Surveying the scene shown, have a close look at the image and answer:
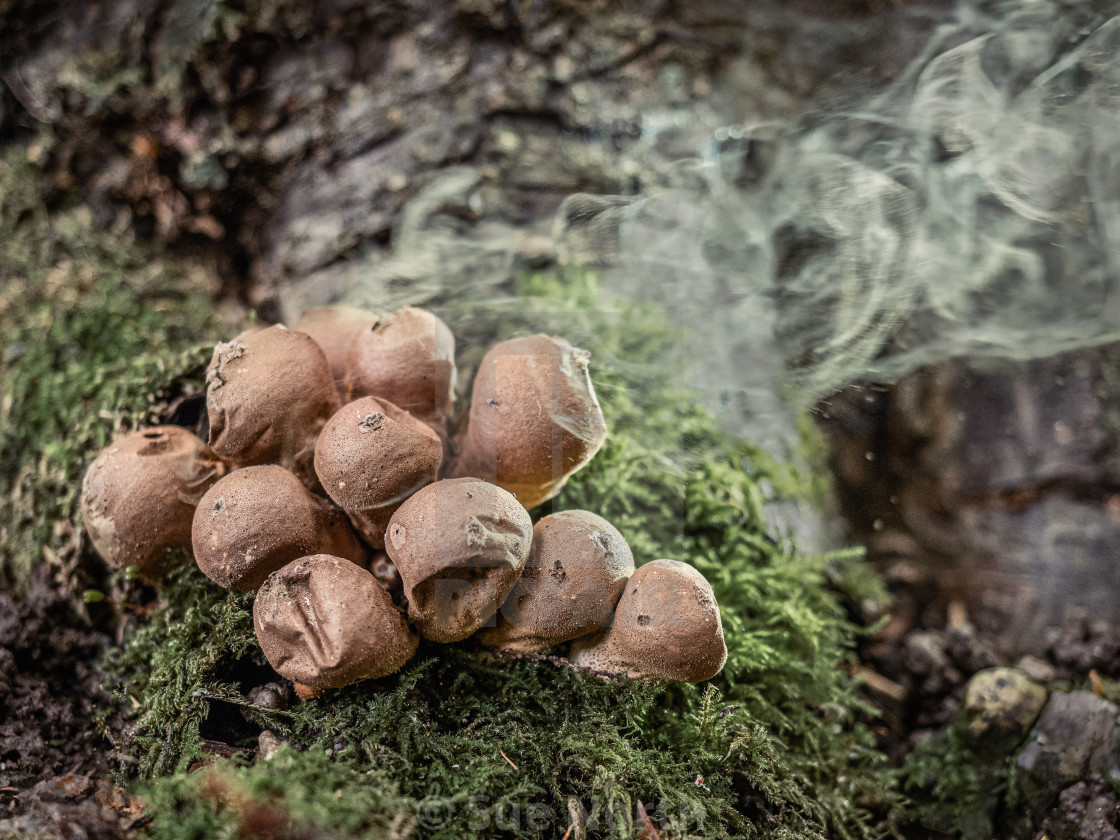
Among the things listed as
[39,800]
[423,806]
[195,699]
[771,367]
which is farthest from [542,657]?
[771,367]

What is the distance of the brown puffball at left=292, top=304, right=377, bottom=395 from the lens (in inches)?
73.2

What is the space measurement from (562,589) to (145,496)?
3.33 ft

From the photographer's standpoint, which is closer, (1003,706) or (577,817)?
(577,817)

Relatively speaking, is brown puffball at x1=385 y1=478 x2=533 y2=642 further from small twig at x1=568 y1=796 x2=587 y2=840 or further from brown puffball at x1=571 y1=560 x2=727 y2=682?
small twig at x1=568 y1=796 x2=587 y2=840

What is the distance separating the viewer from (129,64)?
2.85m

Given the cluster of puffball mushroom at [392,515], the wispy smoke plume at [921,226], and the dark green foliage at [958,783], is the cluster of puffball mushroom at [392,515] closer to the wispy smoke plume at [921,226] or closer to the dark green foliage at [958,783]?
the dark green foliage at [958,783]

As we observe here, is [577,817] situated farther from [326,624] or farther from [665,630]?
[326,624]

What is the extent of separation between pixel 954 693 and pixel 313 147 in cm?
318

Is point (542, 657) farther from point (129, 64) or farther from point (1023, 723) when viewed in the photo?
point (129, 64)

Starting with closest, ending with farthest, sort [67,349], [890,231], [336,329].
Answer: [336,329] < [890,231] < [67,349]

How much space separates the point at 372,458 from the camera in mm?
1524

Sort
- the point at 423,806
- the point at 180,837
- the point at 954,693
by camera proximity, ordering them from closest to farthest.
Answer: the point at 180,837 < the point at 423,806 < the point at 954,693

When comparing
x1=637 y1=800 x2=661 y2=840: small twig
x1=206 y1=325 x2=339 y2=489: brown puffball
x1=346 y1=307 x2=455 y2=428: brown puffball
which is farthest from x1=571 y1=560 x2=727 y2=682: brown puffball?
x1=206 y1=325 x2=339 y2=489: brown puffball

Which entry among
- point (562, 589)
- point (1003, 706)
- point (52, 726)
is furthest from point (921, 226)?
point (52, 726)
